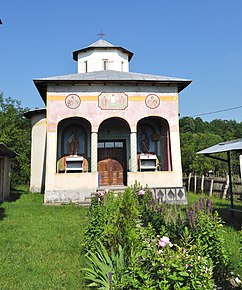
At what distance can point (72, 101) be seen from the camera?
14.0 meters

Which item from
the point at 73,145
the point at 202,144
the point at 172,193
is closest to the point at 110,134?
the point at 73,145

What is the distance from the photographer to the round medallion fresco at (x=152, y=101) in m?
14.3

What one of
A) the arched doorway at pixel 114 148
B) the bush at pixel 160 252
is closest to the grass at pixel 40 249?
the bush at pixel 160 252

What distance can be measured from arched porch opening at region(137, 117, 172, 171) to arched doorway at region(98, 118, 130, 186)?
811 mm

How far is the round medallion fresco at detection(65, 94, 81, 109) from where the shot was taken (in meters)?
13.9

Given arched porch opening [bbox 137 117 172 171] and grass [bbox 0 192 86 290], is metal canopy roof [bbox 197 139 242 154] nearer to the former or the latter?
grass [bbox 0 192 86 290]

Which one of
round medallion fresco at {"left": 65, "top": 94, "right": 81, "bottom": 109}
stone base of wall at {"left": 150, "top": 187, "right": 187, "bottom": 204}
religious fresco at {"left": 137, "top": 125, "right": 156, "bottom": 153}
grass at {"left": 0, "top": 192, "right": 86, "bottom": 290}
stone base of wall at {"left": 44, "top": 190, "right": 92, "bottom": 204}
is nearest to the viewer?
grass at {"left": 0, "top": 192, "right": 86, "bottom": 290}

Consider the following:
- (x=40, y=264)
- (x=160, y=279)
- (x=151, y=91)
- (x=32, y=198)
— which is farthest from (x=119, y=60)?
(x=160, y=279)

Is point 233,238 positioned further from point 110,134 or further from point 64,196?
point 110,134

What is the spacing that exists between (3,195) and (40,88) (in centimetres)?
608

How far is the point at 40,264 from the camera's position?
5059 millimetres

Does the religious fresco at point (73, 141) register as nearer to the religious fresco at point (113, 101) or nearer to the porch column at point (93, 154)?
the porch column at point (93, 154)

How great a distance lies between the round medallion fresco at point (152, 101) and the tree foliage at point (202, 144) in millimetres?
10391

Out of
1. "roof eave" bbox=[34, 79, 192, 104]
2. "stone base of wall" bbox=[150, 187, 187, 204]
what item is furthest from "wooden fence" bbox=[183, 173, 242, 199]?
"roof eave" bbox=[34, 79, 192, 104]
